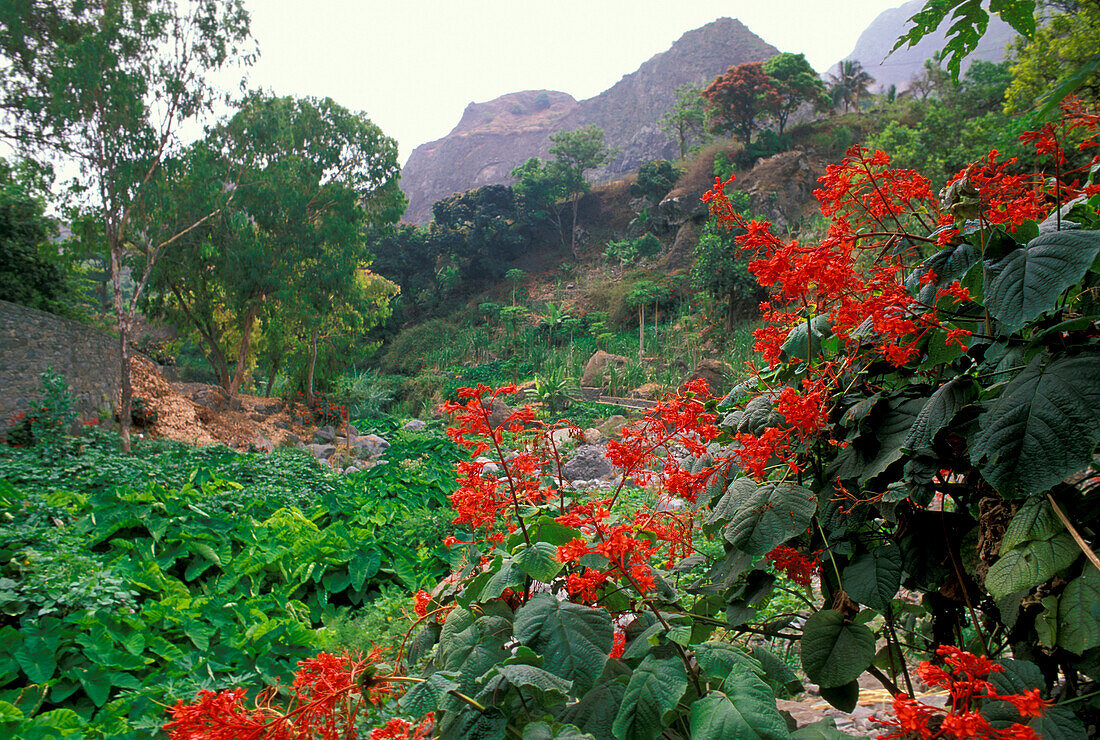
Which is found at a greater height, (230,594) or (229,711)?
(229,711)

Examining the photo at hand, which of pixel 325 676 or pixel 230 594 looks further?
pixel 230 594

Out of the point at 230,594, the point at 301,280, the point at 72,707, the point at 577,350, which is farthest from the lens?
the point at 577,350

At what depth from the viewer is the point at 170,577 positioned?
273 cm

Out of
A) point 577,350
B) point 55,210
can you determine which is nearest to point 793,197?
point 577,350

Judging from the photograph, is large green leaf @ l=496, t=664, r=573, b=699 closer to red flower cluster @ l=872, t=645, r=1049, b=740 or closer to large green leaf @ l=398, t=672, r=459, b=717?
large green leaf @ l=398, t=672, r=459, b=717

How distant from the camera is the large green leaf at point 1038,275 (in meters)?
0.60

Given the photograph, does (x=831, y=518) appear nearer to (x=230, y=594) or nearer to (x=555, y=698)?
(x=555, y=698)

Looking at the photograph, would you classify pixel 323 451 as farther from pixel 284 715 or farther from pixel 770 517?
pixel 770 517

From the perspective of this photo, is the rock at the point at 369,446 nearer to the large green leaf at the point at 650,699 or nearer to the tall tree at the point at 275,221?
the tall tree at the point at 275,221

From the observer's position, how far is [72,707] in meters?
1.91

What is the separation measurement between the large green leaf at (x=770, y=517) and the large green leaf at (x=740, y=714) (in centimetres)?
17

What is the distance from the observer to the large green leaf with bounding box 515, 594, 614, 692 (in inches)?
27.2

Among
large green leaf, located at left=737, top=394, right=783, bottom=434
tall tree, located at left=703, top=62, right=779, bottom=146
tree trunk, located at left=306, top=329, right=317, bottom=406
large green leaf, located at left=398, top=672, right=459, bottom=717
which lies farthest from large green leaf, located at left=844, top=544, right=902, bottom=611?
tall tree, located at left=703, top=62, right=779, bottom=146

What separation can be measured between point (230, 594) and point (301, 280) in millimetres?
9628
